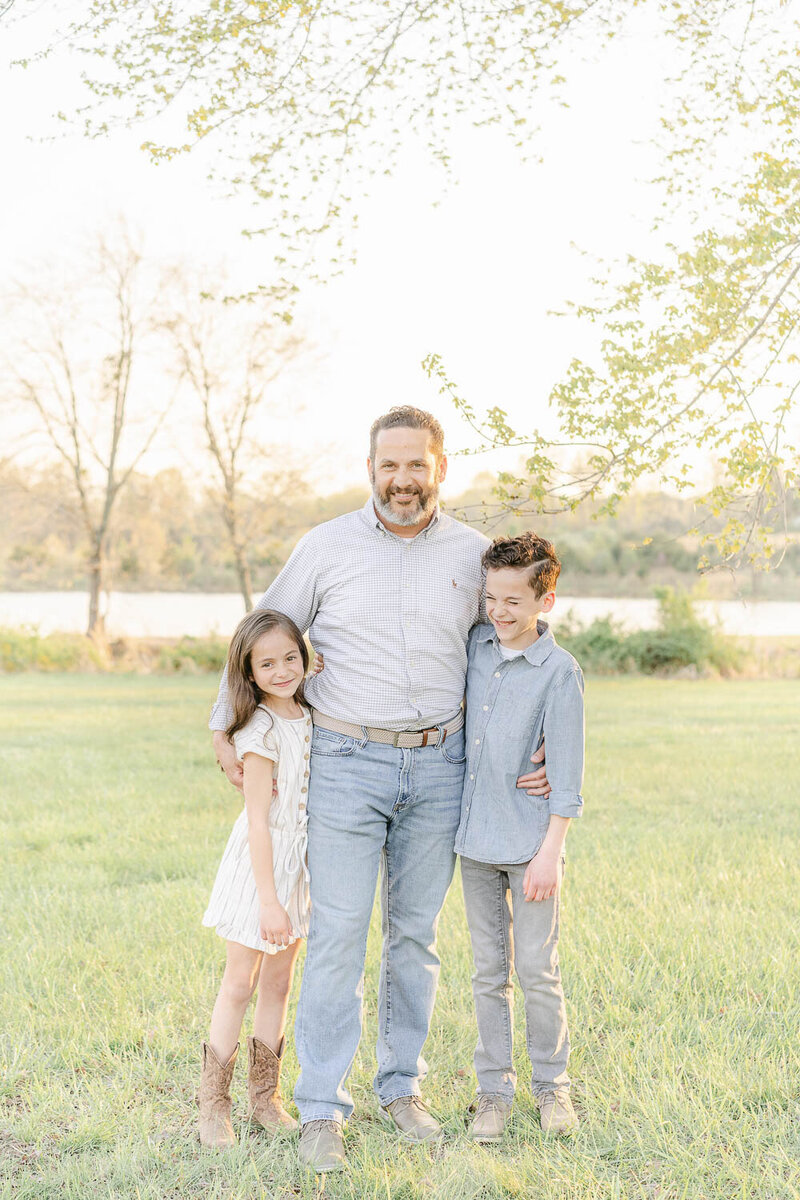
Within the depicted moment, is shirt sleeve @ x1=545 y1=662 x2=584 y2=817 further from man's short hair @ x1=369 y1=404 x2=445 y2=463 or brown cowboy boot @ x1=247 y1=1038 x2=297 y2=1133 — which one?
brown cowboy boot @ x1=247 y1=1038 x2=297 y2=1133

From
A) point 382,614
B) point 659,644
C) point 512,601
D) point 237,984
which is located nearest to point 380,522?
point 382,614

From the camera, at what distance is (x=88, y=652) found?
2002cm

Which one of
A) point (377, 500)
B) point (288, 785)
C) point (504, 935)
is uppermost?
point (377, 500)

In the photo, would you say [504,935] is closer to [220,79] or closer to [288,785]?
[288,785]

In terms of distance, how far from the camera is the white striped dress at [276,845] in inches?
124

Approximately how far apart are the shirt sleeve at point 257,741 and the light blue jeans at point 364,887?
16cm

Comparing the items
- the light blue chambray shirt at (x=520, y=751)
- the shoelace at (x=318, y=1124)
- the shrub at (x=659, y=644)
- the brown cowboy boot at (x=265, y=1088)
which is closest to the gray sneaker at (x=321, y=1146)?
the shoelace at (x=318, y=1124)

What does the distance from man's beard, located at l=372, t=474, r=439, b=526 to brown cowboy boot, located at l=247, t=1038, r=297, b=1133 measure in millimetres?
1649

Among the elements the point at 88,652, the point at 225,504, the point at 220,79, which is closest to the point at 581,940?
the point at 220,79

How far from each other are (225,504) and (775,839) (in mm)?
17979

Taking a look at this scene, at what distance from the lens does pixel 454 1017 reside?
3.98 metres

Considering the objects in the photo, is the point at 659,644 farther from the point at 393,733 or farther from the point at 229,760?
the point at 229,760

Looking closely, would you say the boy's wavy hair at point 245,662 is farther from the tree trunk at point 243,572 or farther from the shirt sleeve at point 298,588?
the tree trunk at point 243,572

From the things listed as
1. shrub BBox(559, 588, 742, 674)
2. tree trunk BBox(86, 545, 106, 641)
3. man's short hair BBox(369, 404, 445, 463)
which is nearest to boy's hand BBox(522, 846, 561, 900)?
man's short hair BBox(369, 404, 445, 463)
